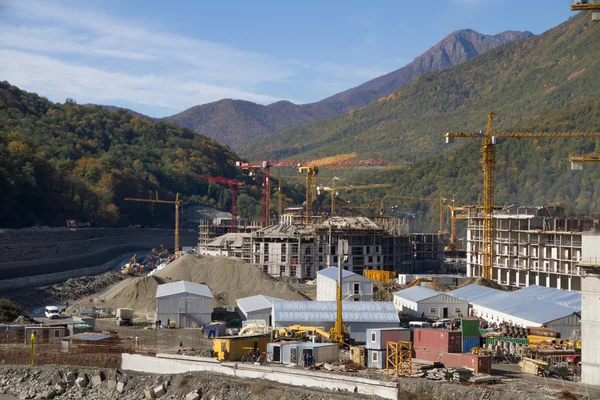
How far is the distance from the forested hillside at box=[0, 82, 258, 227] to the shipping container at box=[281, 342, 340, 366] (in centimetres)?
6810

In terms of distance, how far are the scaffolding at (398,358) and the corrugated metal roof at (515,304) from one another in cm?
1199

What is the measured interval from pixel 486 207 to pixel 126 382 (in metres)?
53.7

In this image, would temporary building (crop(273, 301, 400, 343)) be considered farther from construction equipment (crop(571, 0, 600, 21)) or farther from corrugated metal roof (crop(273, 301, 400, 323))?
construction equipment (crop(571, 0, 600, 21))

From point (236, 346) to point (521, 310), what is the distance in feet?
60.4

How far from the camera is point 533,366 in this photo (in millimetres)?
38781

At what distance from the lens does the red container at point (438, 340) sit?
1609 inches

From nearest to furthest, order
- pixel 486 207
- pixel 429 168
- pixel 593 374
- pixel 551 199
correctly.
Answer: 1. pixel 593 374
2. pixel 486 207
3. pixel 551 199
4. pixel 429 168

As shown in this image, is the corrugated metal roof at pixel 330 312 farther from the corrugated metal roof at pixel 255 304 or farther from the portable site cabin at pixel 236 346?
the portable site cabin at pixel 236 346

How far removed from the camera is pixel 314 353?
1569 inches

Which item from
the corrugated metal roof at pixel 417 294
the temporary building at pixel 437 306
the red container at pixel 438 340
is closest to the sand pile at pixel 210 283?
the corrugated metal roof at pixel 417 294

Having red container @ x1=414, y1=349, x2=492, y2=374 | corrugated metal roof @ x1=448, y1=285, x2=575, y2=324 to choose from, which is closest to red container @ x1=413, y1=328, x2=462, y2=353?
red container @ x1=414, y1=349, x2=492, y2=374

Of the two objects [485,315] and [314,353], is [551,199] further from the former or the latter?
Answer: [314,353]

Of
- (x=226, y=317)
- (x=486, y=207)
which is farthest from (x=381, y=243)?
(x=226, y=317)

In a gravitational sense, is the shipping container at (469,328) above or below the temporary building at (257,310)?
above
